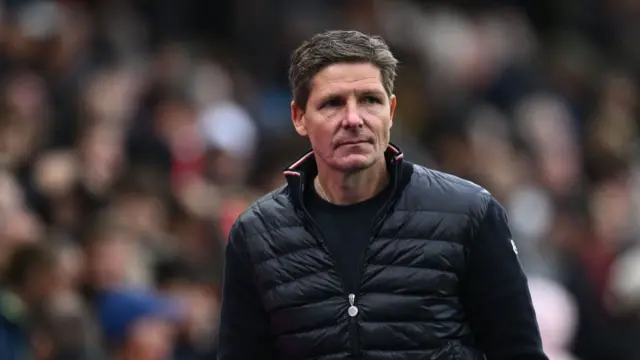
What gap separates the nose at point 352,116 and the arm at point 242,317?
1.59 ft

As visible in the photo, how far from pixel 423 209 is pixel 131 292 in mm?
3921

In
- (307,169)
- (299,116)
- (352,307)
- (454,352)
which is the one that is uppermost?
(299,116)

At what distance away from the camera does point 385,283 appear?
4.82 m

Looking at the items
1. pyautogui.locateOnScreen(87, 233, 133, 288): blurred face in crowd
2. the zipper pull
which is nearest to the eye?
the zipper pull

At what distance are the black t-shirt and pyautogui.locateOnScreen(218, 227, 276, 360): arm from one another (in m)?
0.25

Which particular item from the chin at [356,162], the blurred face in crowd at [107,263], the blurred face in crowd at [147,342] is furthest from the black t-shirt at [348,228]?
the blurred face in crowd at [107,263]

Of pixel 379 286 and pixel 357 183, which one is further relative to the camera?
pixel 357 183

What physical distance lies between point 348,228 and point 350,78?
423mm

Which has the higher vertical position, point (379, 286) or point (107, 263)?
point (379, 286)

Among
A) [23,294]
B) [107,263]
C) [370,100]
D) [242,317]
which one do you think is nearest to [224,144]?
[107,263]

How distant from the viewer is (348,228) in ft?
16.2

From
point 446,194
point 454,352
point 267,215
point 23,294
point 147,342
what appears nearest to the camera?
point 454,352

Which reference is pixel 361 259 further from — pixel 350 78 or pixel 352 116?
pixel 350 78

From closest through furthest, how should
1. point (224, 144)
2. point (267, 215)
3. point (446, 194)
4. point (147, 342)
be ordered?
point (446, 194), point (267, 215), point (147, 342), point (224, 144)
